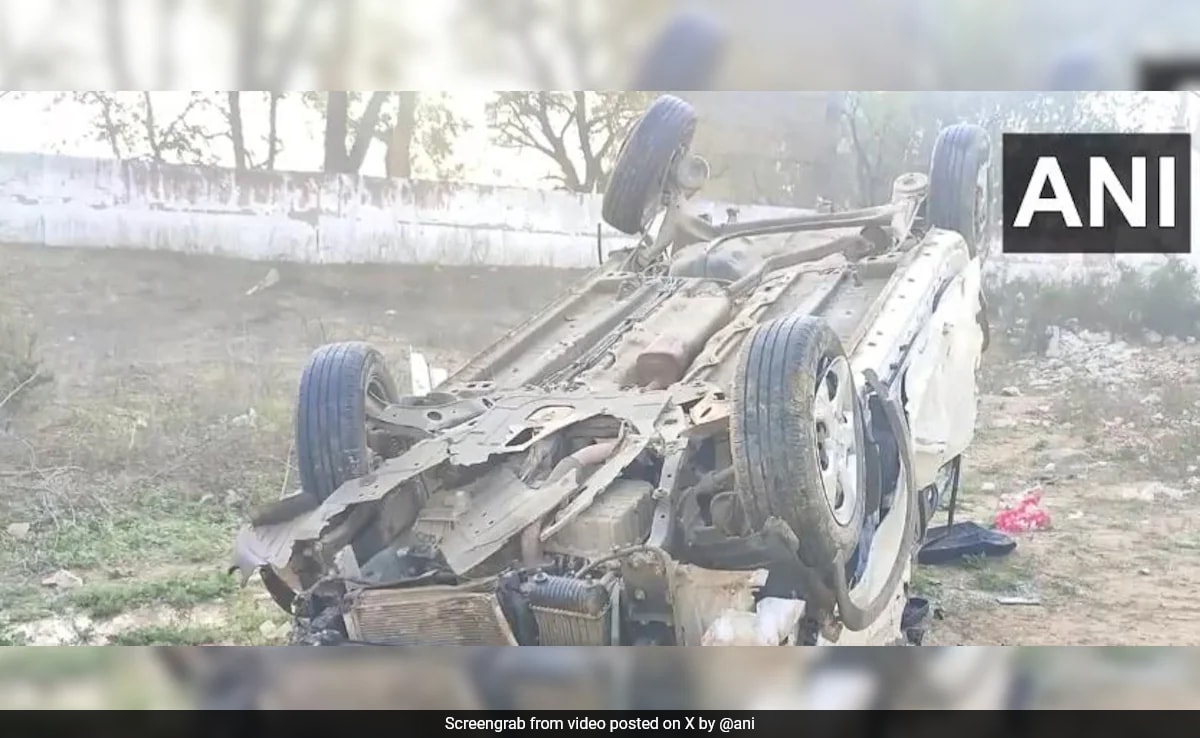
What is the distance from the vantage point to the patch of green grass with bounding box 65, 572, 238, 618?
295 cm

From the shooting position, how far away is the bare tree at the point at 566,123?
9.44 ft

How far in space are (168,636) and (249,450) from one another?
0.49 meters

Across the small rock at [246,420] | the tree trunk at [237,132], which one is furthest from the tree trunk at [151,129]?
the small rock at [246,420]

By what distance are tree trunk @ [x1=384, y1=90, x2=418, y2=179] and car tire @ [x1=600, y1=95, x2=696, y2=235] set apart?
1.58ft

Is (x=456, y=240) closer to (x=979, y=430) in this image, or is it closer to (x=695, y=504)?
(x=695, y=504)

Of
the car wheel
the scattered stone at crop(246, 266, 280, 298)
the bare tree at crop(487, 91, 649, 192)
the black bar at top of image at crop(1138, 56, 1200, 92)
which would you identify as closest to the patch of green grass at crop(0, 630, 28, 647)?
the scattered stone at crop(246, 266, 280, 298)

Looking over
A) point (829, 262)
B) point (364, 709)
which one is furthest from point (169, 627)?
point (829, 262)

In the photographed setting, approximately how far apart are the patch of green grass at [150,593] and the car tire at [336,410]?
1.15 feet

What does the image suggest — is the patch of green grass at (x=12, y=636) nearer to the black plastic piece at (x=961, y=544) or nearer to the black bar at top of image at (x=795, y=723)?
the black bar at top of image at (x=795, y=723)

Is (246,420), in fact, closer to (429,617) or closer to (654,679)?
(429,617)

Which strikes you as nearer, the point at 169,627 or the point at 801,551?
the point at 801,551

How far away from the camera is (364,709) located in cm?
294

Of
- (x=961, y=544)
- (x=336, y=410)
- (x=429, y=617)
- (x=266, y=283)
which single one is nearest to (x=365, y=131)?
(x=266, y=283)

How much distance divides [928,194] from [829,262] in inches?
11.7
